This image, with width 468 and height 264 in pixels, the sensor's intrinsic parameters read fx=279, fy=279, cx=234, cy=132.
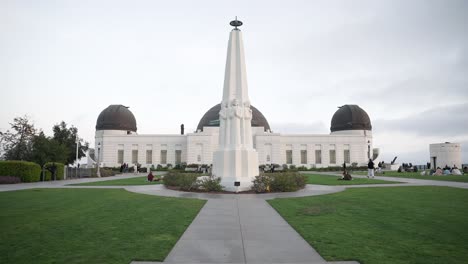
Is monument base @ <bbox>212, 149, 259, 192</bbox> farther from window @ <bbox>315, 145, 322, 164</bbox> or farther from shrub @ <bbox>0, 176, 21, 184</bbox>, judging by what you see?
window @ <bbox>315, 145, 322, 164</bbox>

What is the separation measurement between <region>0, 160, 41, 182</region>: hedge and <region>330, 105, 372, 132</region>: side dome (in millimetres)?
50047

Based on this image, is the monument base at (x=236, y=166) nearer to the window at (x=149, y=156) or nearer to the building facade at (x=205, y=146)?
the building facade at (x=205, y=146)

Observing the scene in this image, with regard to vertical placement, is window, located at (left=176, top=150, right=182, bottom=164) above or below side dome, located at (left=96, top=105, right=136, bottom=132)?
below

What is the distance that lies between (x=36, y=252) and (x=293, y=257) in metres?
4.10

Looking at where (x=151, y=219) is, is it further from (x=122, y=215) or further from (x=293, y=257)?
(x=293, y=257)

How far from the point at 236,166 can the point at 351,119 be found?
46.0 metres

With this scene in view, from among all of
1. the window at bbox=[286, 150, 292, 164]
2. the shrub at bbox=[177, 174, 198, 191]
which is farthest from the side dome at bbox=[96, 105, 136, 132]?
the shrub at bbox=[177, 174, 198, 191]

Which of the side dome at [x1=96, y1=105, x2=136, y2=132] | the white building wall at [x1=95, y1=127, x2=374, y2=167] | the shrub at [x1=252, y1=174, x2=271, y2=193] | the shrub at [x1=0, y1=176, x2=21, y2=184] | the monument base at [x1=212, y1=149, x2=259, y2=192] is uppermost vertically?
the side dome at [x1=96, y1=105, x2=136, y2=132]

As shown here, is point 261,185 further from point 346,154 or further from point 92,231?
point 346,154

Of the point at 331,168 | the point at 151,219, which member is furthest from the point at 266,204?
the point at 331,168

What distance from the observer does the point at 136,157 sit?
49.9 metres

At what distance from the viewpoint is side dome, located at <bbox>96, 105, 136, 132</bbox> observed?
5253 cm

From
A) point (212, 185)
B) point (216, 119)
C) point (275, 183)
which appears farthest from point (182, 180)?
point (216, 119)

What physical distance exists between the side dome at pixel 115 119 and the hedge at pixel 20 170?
30630mm
